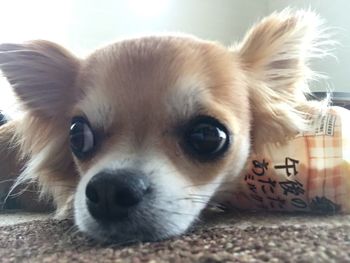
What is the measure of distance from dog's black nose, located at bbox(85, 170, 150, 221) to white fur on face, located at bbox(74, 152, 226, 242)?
0.06ft

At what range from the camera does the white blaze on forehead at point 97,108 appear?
4.05 feet

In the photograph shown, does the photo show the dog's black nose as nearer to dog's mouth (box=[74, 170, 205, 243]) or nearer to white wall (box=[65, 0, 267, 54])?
dog's mouth (box=[74, 170, 205, 243])

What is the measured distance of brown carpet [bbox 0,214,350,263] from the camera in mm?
854

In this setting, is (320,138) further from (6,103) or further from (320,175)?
(6,103)

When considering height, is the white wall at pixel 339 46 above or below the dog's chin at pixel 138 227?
above

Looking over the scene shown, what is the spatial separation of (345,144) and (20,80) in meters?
0.91

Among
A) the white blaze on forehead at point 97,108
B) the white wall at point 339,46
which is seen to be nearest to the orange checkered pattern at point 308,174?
the white blaze on forehead at point 97,108

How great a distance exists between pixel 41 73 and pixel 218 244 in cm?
84

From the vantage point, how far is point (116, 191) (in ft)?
3.41

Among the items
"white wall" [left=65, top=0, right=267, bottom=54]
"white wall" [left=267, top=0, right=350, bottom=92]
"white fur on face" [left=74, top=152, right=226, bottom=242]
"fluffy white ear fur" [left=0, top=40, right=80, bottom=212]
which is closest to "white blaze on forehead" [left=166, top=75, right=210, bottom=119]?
"white fur on face" [left=74, top=152, right=226, bottom=242]

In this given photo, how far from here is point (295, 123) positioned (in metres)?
1.44

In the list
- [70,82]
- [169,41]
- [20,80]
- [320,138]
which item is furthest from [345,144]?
[20,80]

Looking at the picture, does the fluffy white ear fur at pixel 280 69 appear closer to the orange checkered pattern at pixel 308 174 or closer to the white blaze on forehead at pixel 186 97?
the orange checkered pattern at pixel 308 174

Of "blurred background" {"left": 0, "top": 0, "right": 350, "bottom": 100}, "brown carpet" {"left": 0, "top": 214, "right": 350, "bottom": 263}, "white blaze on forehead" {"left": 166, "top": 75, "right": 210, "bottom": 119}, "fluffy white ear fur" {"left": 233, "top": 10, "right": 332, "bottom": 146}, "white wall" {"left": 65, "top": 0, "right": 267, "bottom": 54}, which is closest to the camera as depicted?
"brown carpet" {"left": 0, "top": 214, "right": 350, "bottom": 263}
